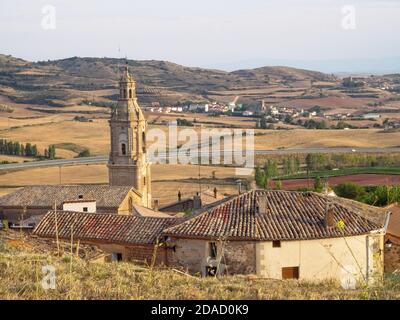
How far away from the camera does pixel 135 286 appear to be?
7516mm

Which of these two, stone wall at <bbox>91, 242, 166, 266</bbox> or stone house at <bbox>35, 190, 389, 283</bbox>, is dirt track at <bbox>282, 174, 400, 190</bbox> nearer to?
stone house at <bbox>35, 190, 389, 283</bbox>

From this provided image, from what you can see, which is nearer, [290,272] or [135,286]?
[135,286]

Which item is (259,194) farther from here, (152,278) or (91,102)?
(91,102)

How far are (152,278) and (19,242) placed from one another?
4289 mm

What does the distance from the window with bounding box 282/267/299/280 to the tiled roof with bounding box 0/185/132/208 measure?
17325mm

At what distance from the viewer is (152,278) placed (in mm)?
8109

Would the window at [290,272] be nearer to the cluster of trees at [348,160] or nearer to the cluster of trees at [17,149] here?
the cluster of trees at [348,160]

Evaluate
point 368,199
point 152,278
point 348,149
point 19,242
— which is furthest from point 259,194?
point 348,149

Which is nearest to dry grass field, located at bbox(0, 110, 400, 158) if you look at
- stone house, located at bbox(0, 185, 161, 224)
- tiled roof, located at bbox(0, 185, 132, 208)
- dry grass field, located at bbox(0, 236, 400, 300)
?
tiled roof, located at bbox(0, 185, 132, 208)

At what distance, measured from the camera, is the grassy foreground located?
6953 mm

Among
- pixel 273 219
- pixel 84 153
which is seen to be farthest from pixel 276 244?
pixel 84 153

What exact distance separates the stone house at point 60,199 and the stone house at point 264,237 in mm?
13805

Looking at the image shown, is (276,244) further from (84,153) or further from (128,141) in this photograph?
(84,153)

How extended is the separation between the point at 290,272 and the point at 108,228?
4.98m
